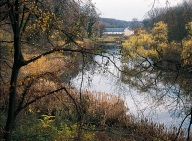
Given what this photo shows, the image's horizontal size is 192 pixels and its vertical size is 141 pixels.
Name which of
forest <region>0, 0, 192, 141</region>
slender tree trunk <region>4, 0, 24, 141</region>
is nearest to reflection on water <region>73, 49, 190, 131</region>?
forest <region>0, 0, 192, 141</region>

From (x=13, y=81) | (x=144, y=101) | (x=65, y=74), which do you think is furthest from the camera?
(x=144, y=101)

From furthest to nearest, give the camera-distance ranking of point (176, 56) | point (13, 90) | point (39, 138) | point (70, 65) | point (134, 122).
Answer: point (176, 56), point (134, 122), point (39, 138), point (70, 65), point (13, 90)

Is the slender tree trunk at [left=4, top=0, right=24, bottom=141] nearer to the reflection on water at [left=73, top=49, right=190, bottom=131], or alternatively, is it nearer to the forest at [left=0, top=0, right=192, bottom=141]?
the forest at [left=0, top=0, right=192, bottom=141]

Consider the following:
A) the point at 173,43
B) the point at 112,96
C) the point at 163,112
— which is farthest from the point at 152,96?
the point at 173,43

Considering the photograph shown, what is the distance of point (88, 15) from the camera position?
4.64 metres

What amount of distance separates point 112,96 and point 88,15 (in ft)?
24.2

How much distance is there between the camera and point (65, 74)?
5293 millimetres

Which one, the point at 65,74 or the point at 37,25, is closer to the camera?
the point at 37,25

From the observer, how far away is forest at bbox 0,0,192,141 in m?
3.92

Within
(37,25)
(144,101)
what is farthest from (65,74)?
(144,101)

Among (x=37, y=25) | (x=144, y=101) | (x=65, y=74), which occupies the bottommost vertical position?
(x=144, y=101)

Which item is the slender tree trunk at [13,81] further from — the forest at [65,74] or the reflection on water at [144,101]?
the reflection on water at [144,101]

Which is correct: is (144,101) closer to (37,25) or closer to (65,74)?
(65,74)

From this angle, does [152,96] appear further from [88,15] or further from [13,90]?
[13,90]
